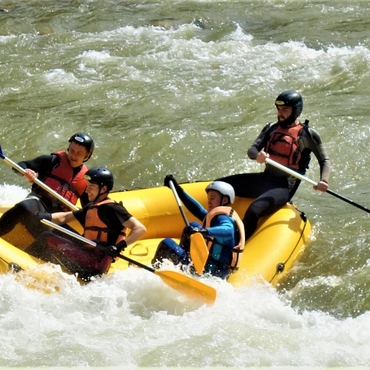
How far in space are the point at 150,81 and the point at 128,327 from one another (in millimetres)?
6259

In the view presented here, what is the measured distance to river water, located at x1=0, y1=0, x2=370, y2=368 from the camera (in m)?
4.87

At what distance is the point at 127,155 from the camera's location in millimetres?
8875

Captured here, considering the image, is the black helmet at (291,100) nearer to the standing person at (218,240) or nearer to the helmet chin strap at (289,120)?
the helmet chin strap at (289,120)

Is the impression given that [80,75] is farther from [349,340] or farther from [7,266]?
[349,340]

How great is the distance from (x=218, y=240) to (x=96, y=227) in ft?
2.78

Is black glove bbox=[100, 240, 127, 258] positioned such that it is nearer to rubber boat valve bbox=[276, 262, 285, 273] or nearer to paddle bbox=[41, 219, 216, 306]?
paddle bbox=[41, 219, 216, 306]

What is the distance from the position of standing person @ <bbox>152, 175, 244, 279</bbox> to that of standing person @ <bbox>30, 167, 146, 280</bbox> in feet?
1.13

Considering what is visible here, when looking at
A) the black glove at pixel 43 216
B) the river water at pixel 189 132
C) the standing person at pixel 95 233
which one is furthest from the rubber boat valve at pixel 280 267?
the black glove at pixel 43 216

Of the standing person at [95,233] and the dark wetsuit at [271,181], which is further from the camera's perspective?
the dark wetsuit at [271,181]

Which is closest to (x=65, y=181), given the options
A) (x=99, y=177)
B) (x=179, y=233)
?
(x=99, y=177)

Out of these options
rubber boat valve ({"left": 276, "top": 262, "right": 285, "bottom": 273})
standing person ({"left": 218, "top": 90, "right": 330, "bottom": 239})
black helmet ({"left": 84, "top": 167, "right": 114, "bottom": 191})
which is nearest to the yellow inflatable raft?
rubber boat valve ({"left": 276, "top": 262, "right": 285, "bottom": 273})

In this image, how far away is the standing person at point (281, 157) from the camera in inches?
252

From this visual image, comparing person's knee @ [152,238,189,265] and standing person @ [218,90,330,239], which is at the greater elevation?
standing person @ [218,90,330,239]

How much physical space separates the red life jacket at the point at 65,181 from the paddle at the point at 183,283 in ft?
2.17
